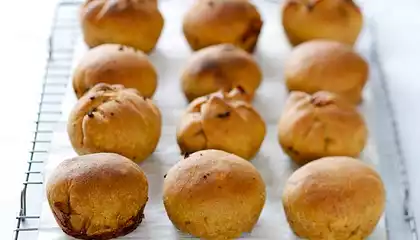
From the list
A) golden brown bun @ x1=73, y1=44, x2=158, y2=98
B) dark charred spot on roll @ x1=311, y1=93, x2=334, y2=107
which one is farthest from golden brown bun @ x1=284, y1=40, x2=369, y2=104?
golden brown bun @ x1=73, y1=44, x2=158, y2=98

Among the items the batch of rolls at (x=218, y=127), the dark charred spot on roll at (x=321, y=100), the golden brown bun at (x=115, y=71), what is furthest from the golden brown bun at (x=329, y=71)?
the golden brown bun at (x=115, y=71)

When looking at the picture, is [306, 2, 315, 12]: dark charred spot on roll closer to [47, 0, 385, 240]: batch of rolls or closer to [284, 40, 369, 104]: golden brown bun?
[47, 0, 385, 240]: batch of rolls

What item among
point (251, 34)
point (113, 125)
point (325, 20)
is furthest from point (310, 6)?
point (113, 125)

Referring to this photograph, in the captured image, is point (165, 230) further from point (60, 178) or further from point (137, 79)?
point (137, 79)

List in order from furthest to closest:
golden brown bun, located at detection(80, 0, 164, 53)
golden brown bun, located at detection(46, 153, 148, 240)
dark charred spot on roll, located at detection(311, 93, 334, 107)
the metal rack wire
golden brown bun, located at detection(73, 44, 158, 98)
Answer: golden brown bun, located at detection(80, 0, 164, 53)
golden brown bun, located at detection(73, 44, 158, 98)
dark charred spot on roll, located at detection(311, 93, 334, 107)
the metal rack wire
golden brown bun, located at detection(46, 153, 148, 240)

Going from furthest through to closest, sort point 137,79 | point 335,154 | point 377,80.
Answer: point 377,80
point 137,79
point 335,154

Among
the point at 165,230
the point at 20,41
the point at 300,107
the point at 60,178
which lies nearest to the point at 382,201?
the point at 300,107

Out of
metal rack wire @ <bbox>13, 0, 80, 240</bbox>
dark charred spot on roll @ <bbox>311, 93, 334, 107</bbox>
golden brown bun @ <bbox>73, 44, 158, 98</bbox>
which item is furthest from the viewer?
golden brown bun @ <bbox>73, 44, 158, 98</bbox>

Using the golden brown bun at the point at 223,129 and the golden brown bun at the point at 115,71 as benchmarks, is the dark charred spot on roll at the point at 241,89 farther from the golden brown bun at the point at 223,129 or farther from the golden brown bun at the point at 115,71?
the golden brown bun at the point at 115,71
